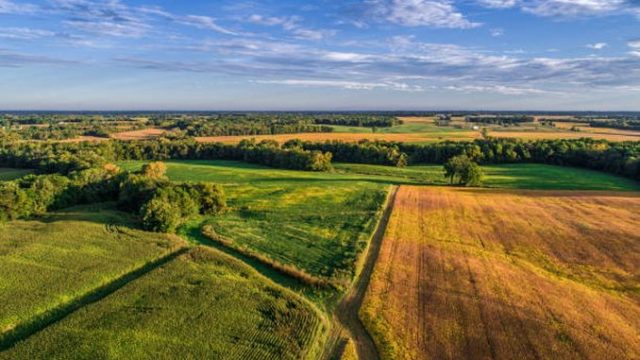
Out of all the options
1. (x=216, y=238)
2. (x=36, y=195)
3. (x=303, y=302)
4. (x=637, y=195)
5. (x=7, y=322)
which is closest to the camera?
(x=7, y=322)

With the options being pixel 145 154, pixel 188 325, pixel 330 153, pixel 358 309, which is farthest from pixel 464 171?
pixel 145 154

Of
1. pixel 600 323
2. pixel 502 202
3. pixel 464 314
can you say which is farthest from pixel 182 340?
pixel 502 202

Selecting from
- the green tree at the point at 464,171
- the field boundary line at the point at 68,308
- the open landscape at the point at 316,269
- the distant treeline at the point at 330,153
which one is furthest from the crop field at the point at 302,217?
the distant treeline at the point at 330,153

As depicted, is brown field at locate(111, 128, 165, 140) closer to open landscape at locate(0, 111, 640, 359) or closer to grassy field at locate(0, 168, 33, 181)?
grassy field at locate(0, 168, 33, 181)

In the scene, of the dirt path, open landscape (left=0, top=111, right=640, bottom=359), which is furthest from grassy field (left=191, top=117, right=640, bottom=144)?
the dirt path

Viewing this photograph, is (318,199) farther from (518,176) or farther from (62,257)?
(518,176)

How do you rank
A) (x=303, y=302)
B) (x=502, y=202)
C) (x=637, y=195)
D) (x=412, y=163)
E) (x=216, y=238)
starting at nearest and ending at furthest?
(x=303, y=302)
(x=216, y=238)
(x=502, y=202)
(x=637, y=195)
(x=412, y=163)

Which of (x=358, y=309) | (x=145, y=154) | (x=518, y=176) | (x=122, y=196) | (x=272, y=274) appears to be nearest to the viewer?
(x=358, y=309)

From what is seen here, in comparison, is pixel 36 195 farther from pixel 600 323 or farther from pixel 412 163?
pixel 412 163
